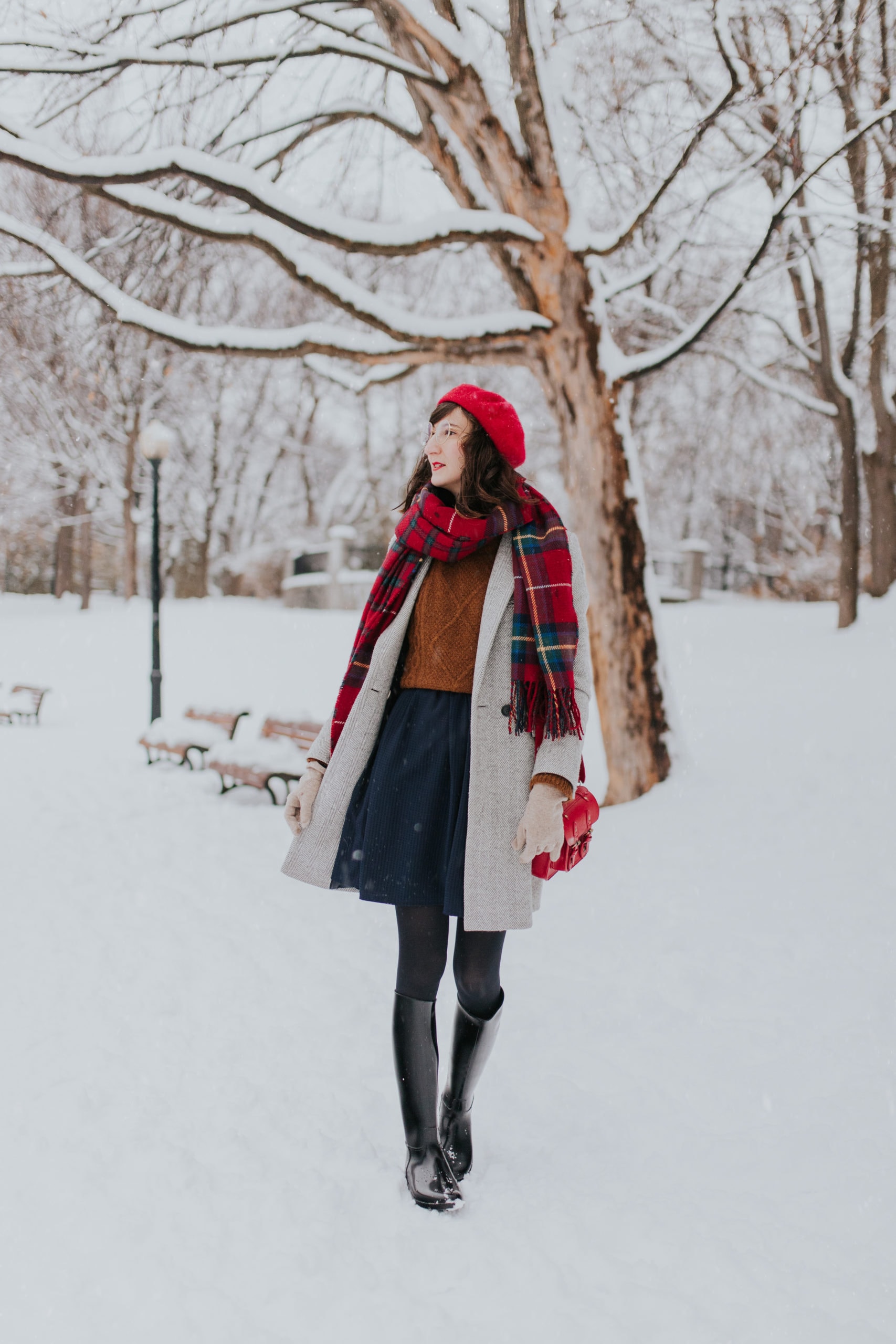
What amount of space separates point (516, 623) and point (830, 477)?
975 inches

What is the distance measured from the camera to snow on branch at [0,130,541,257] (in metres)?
4.52

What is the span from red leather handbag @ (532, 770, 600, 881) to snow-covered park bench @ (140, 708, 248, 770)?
260 inches

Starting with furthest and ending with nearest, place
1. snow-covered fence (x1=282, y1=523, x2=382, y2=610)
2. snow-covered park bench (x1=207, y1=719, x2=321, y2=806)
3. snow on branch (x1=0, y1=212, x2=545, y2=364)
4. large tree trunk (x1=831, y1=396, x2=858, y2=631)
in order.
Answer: snow-covered fence (x1=282, y1=523, x2=382, y2=610) → large tree trunk (x1=831, y1=396, x2=858, y2=631) → snow-covered park bench (x1=207, y1=719, x2=321, y2=806) → snow on branch (x1=0, y1=212, x2=545, y2=364)

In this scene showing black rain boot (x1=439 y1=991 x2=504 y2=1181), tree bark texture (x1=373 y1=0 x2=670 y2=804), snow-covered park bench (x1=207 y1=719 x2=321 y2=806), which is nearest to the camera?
black rain boot (x1=439 y1=991 x2=504 y2=1181)

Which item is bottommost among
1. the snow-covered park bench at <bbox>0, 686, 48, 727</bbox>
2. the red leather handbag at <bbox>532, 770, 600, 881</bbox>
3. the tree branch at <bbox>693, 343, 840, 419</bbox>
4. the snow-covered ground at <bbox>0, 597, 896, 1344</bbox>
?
the snow-covered ground at <bbox>0, 597, 896, 1344</bbox>

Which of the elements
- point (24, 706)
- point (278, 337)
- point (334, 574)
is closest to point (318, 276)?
point (278, 337)

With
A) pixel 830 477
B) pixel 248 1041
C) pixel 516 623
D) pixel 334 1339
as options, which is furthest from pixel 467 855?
pixel 830 477

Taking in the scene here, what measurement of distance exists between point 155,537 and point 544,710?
31.1 ft

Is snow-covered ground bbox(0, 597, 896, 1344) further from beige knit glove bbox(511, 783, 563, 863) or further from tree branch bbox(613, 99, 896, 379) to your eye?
tree branch bbox(613, 99, 896, 379)

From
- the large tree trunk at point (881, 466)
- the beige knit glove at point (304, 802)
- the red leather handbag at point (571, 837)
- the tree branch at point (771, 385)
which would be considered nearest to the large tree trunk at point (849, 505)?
the tree branch at point (771, 385)

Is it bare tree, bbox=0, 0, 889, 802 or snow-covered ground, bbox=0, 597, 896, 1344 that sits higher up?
bare tree, bbox=0, 0, 889, 802

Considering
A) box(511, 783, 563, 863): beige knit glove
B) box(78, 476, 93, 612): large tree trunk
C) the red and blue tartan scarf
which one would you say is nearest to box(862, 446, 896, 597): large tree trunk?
the red and blue tartan scarf

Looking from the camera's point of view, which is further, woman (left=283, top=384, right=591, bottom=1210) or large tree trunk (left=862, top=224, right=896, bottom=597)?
large tree trunk (left=862, top=224, right=896, bottom=597)

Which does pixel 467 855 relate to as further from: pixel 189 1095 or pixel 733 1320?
pixel 189 1095
